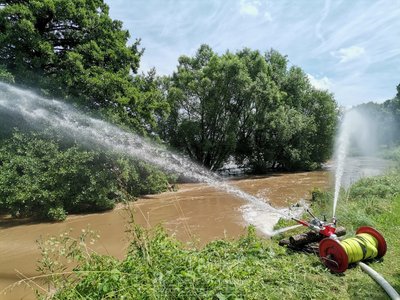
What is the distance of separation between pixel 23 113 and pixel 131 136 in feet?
17.1

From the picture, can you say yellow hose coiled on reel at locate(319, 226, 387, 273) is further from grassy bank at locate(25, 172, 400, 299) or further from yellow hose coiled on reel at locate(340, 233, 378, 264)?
grassy bank at locate(25, 172, 400, 299)

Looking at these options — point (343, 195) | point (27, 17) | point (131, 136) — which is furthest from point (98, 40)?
point (343, 195)

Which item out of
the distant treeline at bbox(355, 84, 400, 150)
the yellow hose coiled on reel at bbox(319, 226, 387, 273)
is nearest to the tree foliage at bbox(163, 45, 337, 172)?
the yellow hose coiled on reel at bbox(319, 226, 387, 273)

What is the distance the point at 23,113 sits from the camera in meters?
14.4

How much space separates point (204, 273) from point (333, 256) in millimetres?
3169

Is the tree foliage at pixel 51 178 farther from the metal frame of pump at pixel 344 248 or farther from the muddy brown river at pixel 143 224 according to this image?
the metal frame of pump at pixel 344 248

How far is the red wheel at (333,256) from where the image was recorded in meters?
6.15

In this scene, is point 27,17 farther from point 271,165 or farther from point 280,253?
point 271,165

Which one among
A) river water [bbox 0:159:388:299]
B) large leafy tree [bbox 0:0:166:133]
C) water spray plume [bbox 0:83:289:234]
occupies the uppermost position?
large leafy tree [bbox 0:0:166:133]

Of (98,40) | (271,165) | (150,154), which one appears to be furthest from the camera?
(271,165)

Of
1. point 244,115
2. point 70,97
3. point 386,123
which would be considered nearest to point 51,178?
point 70,97

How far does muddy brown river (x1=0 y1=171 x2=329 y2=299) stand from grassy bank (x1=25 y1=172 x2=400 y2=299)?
3.47 feet


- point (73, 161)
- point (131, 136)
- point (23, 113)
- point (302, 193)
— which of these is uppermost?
point (23, 113)

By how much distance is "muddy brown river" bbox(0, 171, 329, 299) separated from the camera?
347 inches
